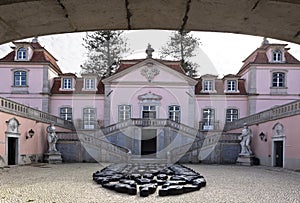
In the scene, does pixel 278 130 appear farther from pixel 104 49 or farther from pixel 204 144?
pixel 104 49

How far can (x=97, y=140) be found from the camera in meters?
24.6

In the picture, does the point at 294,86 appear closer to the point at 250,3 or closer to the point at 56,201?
the point at 56,201

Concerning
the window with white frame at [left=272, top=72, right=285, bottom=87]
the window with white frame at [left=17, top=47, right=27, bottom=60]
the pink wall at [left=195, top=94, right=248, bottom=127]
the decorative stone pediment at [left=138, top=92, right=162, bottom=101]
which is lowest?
the pink wall at [left=195, top=94, right=248, bottom=127]

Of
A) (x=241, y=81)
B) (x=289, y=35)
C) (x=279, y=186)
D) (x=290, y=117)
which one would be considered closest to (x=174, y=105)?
(x=241, y=81)

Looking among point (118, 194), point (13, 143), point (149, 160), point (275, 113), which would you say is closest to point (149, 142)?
point (149, 160)

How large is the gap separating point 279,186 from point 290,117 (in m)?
8.07

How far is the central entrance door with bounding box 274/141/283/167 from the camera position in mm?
20312

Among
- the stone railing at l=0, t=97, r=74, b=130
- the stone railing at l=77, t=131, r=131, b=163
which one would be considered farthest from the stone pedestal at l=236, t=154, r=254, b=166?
the stone railing at l=0, t=97, r=74, b=130

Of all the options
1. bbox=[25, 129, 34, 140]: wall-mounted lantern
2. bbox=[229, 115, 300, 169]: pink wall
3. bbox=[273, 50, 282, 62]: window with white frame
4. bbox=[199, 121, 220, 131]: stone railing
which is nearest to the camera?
bbox=[229, 115, 300, 169]: pink wall

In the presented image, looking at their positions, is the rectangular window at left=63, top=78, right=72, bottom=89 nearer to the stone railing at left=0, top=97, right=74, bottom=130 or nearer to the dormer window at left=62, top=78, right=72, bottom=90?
the dormer window at left=62, top=78, right=72, bottom=90

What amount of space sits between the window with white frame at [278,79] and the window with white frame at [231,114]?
383 centimetres

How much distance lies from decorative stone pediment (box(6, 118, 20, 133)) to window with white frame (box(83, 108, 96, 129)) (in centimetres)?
1238

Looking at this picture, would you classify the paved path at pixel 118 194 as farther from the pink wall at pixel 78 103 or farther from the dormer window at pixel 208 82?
the dormer window at pixel 208 82

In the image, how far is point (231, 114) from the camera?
33.2 meters
